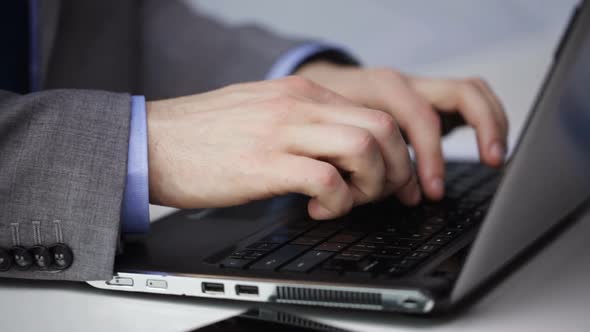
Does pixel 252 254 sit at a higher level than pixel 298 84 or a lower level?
lower

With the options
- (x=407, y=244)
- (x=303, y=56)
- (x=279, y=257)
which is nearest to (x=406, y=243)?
(x=407, y=244)

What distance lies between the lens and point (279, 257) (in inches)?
20.2

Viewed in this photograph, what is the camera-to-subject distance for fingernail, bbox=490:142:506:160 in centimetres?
79

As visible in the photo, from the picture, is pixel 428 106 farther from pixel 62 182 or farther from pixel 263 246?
pixel 62 182

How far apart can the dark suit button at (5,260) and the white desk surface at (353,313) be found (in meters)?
0.02

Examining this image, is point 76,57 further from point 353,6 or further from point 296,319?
point 353,6

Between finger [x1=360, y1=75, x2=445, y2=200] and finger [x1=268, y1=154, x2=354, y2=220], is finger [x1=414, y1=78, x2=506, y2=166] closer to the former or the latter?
finger [x1=360, y1=75, x2=445, y2=200]

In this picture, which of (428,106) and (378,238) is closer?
(378,238)

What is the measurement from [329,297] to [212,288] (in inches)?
3.9

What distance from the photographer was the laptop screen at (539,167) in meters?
0.41

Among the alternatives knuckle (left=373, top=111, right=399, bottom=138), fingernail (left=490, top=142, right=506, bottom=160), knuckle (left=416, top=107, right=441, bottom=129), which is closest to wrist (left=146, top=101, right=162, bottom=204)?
knuckle (left=373, top=111, right=399, bottom=138)

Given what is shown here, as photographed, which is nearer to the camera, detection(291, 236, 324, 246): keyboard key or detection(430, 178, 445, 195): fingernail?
detection(291, 236, 324, 246): keyboard key

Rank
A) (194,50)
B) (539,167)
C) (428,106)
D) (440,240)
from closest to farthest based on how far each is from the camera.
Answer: (539,167), (440,240), (428,106), (194,50)

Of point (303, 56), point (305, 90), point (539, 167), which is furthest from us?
point (303, 56)
